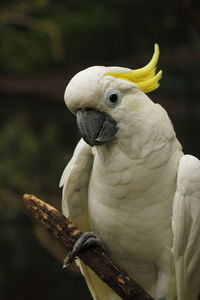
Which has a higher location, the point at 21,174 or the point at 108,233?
the point at 21,174

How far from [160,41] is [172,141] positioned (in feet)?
4.01

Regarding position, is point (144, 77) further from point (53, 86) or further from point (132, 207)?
point (53, 86)

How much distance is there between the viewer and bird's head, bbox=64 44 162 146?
1311 millimetres

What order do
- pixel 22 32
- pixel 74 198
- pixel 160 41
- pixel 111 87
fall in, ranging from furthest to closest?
pixel 22 32 → pixel 160 41 → pixel 74 198 → pixel 111 87

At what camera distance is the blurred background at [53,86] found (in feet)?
8.23

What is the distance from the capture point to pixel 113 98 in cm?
136

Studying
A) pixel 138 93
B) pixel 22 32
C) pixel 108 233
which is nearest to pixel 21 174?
pixel 22 32

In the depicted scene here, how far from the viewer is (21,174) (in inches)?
110

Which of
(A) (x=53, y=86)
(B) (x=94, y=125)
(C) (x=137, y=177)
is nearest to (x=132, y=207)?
(C) (x=137, y=177)

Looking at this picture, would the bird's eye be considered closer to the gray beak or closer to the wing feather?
the gray beak

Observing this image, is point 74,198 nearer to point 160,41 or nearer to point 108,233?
point 108,233

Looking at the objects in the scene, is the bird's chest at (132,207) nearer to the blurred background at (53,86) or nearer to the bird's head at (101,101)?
the bird's head at (101,101)

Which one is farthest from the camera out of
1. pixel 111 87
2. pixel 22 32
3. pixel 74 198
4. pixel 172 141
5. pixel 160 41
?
pixel 22 32

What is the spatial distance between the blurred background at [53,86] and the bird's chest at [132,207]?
1021mm
